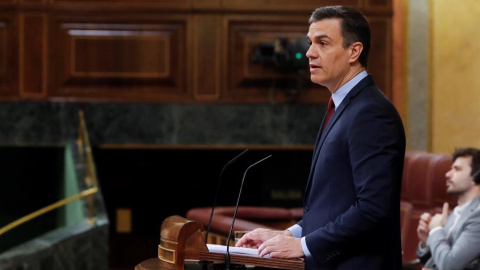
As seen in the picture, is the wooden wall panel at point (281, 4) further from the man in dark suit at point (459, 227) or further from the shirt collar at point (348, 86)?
the shirt collar at point (348, 86)

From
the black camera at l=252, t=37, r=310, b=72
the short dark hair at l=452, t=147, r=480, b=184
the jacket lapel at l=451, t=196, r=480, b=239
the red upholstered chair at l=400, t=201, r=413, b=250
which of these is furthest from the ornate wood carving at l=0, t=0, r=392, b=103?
the jacket lapel at l=451, t=196, r=480, b=239

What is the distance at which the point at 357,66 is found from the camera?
6.47ft

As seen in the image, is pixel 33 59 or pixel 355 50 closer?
pixel 355 50

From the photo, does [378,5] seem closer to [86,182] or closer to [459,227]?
[86,182]

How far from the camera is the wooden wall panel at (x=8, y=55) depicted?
7223 mm

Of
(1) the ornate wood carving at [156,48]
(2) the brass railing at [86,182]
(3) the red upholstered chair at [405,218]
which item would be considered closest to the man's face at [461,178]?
(3) the red upholstered chair at [405,218]

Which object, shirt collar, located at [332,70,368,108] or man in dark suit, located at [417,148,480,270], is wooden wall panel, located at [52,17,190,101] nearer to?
man in dark suit, located at [417,148,480,270]

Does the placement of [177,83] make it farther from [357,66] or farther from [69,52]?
[357,66]

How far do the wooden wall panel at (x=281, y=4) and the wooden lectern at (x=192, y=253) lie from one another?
18.1ft

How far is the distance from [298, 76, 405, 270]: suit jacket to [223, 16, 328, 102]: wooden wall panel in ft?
17.4

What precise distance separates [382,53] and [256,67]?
1.05m

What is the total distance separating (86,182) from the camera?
604 centimetres

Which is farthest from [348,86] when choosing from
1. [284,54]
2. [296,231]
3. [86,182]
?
[284,54]

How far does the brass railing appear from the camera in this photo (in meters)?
5.34
